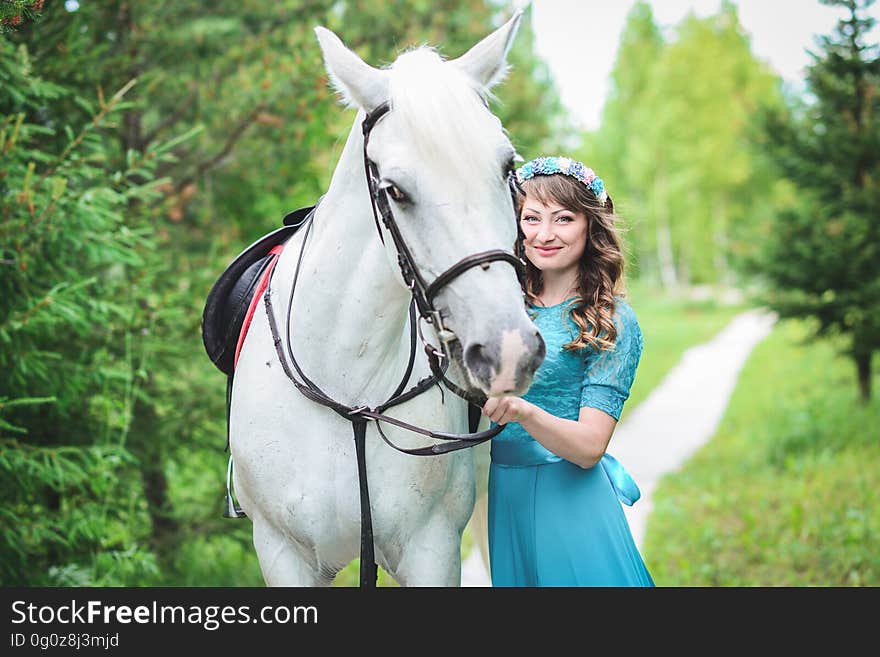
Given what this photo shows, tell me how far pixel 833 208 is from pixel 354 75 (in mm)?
8321

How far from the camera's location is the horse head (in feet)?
5.62

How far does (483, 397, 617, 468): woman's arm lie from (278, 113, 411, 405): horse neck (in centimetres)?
45

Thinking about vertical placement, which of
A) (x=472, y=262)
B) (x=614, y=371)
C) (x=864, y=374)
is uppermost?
(x=472, y=262)

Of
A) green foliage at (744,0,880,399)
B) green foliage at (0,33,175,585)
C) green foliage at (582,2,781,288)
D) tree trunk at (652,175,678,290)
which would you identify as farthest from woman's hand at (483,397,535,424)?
tree trunk at (652,175,678,290)

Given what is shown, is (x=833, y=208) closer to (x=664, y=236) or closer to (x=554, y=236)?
(x=554, y=236)

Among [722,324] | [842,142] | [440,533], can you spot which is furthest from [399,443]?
[722,324]

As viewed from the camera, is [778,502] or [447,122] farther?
[778,502]

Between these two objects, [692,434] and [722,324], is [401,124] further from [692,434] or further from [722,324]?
[722,324]

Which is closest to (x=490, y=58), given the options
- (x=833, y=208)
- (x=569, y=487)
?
(x=569, y=487)

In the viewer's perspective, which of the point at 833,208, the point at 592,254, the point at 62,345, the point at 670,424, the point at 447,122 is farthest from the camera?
the point at 670,424

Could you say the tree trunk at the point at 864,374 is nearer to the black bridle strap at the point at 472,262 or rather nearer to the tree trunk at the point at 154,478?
the tree trunk at the point at 154,478

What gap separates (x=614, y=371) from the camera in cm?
231

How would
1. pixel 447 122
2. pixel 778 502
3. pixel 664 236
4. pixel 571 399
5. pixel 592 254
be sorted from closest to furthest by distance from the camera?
pixel 447 122
pixel 571 399
pixel 592 254
pixel 778 502
pixel 664 236

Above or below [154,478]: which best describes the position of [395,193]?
above
